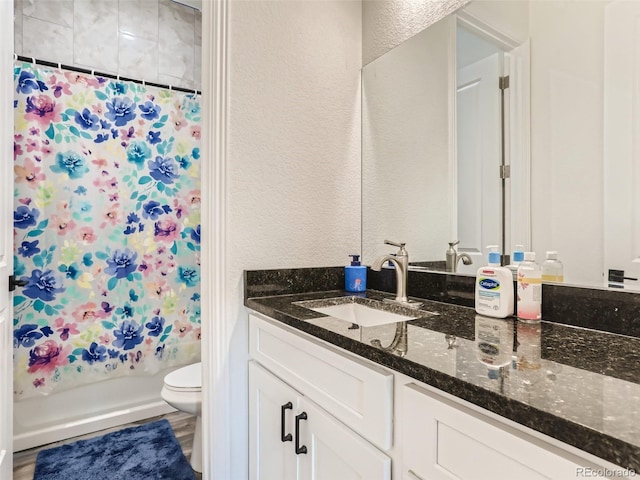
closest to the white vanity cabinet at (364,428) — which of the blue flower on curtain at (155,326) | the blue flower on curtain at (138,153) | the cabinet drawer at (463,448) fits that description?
the cabinet drawer at (463,448)

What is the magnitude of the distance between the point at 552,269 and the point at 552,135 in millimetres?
374

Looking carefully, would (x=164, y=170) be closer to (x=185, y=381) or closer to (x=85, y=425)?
(x=185, y=381)

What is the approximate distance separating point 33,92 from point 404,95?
1.79 meters

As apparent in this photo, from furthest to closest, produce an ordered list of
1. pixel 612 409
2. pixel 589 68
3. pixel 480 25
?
pixel 480 25, pixel 589 68, pixel 612 409

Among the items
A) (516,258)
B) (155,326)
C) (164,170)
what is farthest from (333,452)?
(164,170)

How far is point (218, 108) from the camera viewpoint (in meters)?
1.33

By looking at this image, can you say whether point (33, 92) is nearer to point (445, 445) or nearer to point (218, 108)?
point (218, 108)

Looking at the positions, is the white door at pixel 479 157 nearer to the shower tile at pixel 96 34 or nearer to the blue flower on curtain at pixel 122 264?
the blue flower on curtain at pixel 122 264

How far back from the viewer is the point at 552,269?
1.04m

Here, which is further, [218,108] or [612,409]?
[218,108]

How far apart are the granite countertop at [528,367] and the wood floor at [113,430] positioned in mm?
1288

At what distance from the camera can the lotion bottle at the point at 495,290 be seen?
104 cm

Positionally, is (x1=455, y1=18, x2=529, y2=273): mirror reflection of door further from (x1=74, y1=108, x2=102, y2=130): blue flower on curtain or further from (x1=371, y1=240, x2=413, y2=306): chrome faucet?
(x1=74, y1=108, x2=102, y2=130): blue flower on curtain

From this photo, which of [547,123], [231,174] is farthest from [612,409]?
[231,174]
